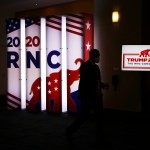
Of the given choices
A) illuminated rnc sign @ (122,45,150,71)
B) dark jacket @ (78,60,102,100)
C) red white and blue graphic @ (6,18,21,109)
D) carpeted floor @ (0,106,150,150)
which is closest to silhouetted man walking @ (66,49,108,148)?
dark jacket @ (78,60,102,100)

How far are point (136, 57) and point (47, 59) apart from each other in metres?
2.47

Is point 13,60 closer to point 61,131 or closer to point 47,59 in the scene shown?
point 47,59

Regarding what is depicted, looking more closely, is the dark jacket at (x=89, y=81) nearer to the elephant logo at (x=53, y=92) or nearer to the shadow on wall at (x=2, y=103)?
the elephant logo at (x=53, y=92)

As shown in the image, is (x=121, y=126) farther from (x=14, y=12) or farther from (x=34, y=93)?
(x=14, y=12)

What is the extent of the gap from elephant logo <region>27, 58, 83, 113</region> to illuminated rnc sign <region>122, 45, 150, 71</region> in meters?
1.23

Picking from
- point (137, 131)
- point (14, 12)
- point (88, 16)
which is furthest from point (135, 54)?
point (14, 12)

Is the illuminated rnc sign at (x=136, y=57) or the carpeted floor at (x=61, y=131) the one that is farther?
the illuminated rnc sign at (x=136, y=57)

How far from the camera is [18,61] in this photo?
922 cm

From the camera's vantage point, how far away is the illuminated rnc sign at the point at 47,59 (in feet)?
28.0

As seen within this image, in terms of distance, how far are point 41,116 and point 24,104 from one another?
3.28 ft

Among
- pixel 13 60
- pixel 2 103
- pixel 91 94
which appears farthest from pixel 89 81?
pixel 2 103

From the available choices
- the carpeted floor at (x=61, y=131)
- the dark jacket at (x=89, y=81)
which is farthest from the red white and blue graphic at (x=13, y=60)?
the dark jacket at (x=89, y=81)

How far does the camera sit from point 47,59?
8.86 m

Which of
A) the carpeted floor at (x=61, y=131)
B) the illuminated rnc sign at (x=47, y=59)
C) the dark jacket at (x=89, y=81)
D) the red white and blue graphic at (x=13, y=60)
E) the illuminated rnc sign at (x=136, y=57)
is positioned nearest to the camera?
the dark jacket at (x=89, y=81)
